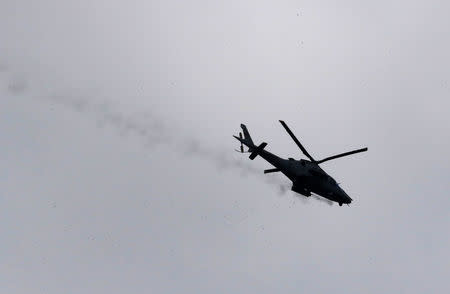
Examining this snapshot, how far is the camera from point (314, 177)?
59.2 metres

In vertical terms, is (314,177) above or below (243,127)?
below

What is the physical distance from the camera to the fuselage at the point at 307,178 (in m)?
59.2

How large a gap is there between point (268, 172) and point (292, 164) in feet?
7.80

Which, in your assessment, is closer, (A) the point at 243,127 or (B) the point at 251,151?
(B) the point at 251,151

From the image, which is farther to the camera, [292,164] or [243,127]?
[243,127]

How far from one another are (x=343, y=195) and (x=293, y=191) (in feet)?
14.8

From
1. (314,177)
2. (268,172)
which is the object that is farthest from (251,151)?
(314,177)

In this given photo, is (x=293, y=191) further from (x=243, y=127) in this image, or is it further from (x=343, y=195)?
(x=243, y=127)

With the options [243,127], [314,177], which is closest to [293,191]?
[314,177]

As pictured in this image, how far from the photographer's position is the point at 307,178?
5909cm

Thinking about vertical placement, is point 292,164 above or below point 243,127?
below

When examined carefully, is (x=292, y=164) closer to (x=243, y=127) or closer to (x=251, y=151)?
(x=251, y=151)

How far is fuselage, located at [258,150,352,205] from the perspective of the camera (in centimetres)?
5916

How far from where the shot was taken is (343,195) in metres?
60.3
